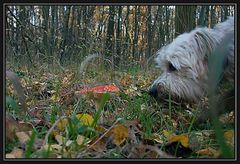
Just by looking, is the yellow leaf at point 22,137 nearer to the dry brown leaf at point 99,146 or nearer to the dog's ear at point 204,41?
the dry brown leaf at point 99,146

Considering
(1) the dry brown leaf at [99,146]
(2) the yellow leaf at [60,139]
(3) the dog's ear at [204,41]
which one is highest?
(3) the dog's ear at [204,41]

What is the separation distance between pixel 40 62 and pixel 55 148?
95.8 inches

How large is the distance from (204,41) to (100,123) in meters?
1.38

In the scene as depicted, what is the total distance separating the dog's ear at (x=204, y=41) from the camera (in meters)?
3.53

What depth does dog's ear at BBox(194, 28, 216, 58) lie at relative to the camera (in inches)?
139

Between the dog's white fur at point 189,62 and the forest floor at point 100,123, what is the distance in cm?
14

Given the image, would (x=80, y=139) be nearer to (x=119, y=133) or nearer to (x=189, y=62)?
(x=119, y=133)

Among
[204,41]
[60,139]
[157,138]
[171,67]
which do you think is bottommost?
[157,138]

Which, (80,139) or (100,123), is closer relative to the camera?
(80,139)

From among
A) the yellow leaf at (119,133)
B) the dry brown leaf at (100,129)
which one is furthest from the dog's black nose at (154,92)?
the yellow leaf at (119,133)

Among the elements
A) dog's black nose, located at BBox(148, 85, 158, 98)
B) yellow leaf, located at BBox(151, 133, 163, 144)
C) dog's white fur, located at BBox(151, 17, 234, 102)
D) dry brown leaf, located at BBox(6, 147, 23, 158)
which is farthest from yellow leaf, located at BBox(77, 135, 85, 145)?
dog's black nose, located at BBox(148, 85, 158, 98)

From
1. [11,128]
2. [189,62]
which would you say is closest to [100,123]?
[11,128]

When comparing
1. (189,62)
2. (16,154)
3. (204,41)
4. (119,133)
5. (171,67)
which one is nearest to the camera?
(16,154)

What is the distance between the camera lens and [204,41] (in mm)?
3549
